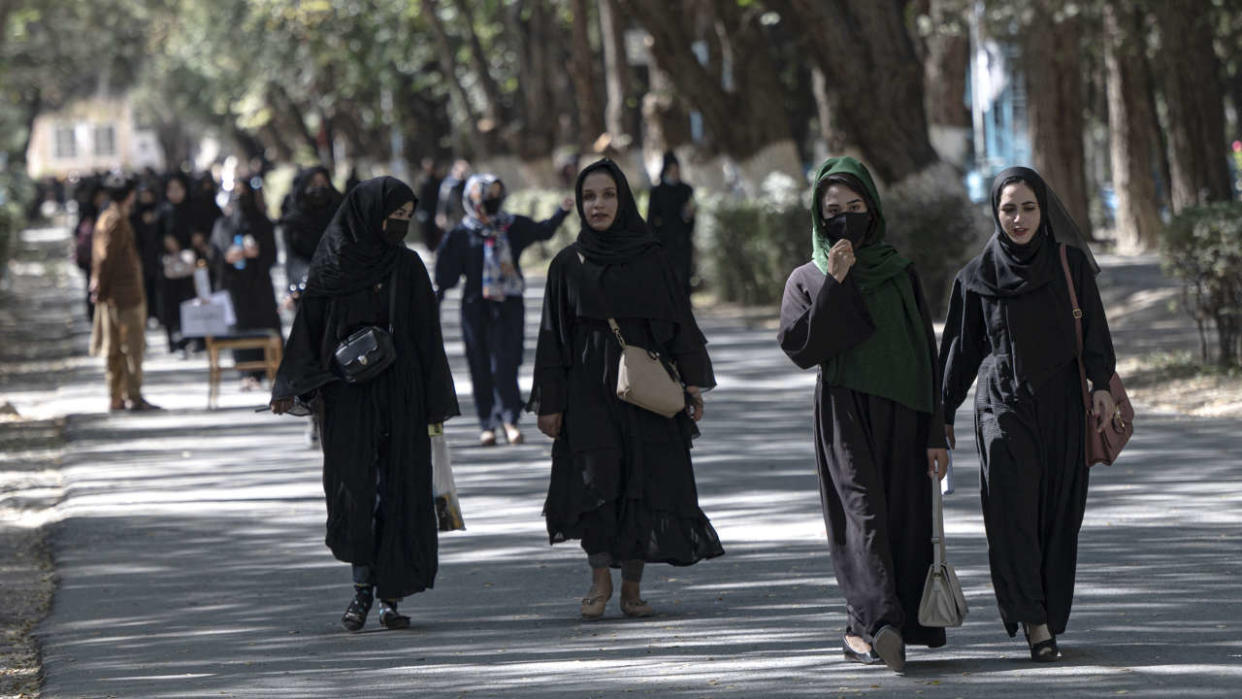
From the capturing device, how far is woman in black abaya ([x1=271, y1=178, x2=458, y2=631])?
8.16 metres

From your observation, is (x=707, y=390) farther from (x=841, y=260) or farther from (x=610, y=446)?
(x=841, y=260)

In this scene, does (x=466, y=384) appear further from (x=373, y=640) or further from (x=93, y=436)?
(x=373, y=640)

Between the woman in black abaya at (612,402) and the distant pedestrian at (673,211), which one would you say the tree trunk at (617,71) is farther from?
the woman in black abaya at (612,402)

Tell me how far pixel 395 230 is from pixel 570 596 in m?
1.73

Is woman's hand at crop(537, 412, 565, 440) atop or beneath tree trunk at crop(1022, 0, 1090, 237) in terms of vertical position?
beneath

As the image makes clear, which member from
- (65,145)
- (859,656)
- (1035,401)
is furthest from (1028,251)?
(65,145)

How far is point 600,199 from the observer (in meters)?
8.13

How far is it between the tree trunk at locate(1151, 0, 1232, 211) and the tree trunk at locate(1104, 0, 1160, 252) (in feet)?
17.1

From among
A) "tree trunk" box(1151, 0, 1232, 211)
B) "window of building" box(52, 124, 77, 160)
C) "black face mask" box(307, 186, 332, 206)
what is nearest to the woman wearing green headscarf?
"black face mask" box(307, 186, 332, 206)

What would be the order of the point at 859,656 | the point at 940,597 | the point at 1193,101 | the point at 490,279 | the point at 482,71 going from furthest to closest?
the point at 482,71 → the point at 1193,101 → the point at 490,279 → the point at 859,656 → the point at 940,597

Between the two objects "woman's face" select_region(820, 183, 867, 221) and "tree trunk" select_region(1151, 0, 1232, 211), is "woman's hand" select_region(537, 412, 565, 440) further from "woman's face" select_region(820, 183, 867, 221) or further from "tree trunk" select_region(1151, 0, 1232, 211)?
"tree trunk" select_region(1151, 0, 1232, 211)

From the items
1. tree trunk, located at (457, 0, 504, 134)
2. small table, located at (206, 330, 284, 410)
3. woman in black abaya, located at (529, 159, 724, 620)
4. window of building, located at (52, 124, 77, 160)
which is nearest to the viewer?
woman in black abaya, located at (529, 159, 724, 620)

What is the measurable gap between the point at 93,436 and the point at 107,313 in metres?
1.45

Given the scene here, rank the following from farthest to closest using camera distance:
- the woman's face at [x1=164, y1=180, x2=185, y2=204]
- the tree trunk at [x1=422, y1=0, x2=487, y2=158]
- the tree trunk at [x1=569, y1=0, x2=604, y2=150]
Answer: the tree trunk at [x1=422, y1=0, x2=487, y2=158] → the tree trunk at [x1=569, y1=0, x2=604, y2=150] → the woman's face at [x1=164, y1=180, x2=185, y2=204]
